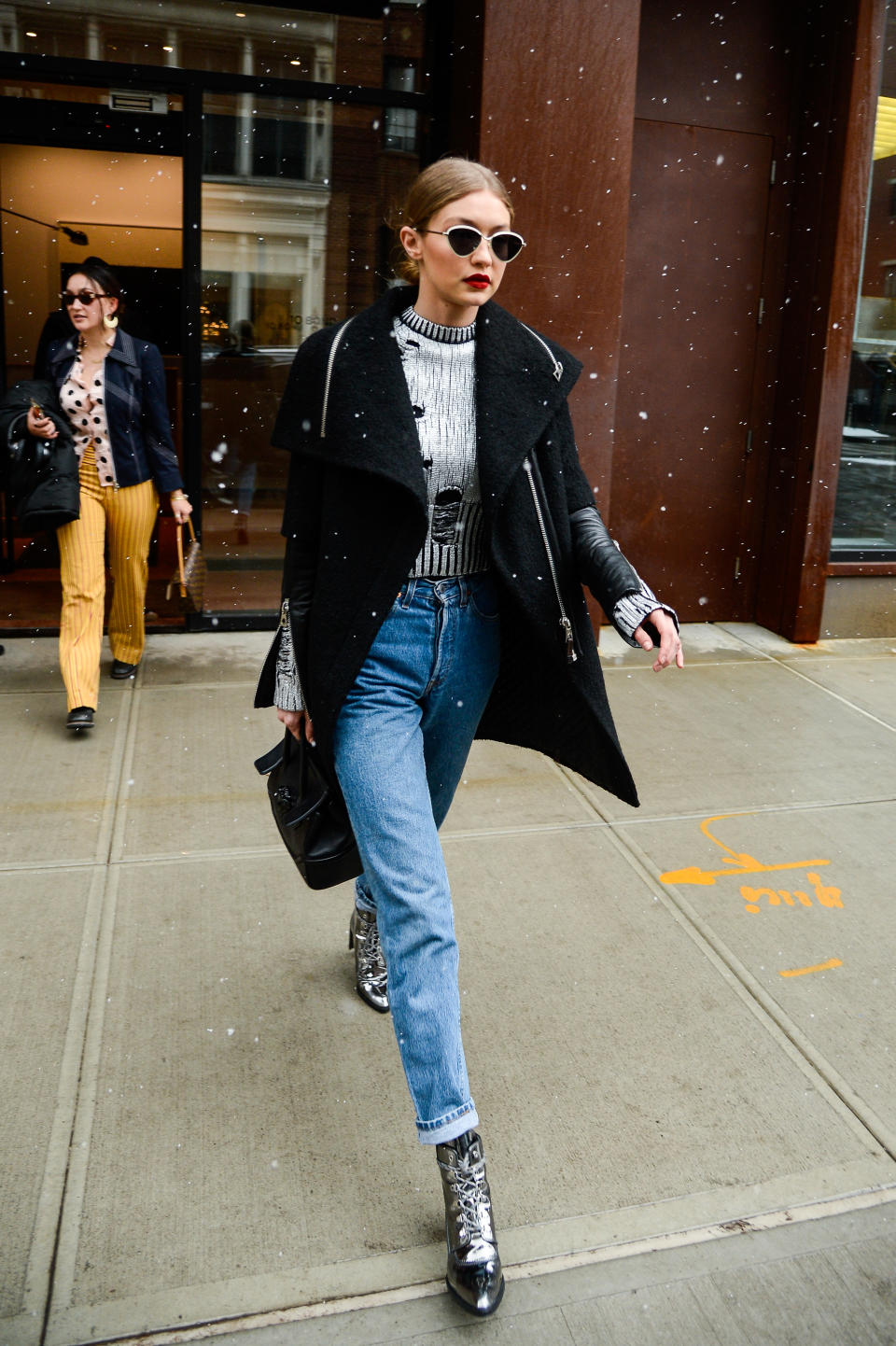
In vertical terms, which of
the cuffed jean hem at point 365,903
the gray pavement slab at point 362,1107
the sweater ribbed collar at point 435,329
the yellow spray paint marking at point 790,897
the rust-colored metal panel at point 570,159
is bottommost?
the gray pavement slab at point 362,1107

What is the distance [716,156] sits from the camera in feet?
21.8

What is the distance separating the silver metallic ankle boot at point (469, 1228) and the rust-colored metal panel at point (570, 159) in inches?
175

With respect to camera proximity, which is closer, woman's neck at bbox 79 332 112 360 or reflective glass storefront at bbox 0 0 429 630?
woman's neck at bbox 79 332 112 360

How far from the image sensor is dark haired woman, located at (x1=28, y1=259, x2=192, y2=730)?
494 centimetres

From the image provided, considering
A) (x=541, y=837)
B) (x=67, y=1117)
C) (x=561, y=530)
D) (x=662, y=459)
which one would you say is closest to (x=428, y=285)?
(x=561, y=530)

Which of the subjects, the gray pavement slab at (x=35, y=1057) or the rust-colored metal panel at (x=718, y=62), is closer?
the gray pavement slab at (x=35, y=1057)

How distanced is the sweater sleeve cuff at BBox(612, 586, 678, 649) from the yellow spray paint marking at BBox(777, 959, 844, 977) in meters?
1.48

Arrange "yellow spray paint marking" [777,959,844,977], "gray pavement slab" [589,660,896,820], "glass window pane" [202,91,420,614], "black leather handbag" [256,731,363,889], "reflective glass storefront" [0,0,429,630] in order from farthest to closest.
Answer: "glass window pane" [202,91,420,614], "reflective glass storefront" [0,0,429,630], "gray pavement slab" [589,660,896,820], "yellow spray paint marking" [777,959,844,977], "black leather handbag" [256,731,363,889]

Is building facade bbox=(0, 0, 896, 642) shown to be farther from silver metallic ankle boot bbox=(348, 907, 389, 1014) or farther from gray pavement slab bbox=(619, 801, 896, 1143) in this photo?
silver metallic ankle boot bbox=(348, 907, 389, 1014)

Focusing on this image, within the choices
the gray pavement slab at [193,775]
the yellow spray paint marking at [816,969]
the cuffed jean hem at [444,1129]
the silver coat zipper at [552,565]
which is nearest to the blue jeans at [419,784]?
the cuffed jean hem at [444,1129]

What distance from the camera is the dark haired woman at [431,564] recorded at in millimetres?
2240

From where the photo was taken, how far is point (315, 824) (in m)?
2.58

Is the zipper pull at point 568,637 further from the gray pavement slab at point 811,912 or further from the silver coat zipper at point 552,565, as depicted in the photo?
the gray pavement slab at point 811,912

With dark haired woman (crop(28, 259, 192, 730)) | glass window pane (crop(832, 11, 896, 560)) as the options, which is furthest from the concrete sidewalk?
glass window pane (crop(832, 11, 896, 560))
